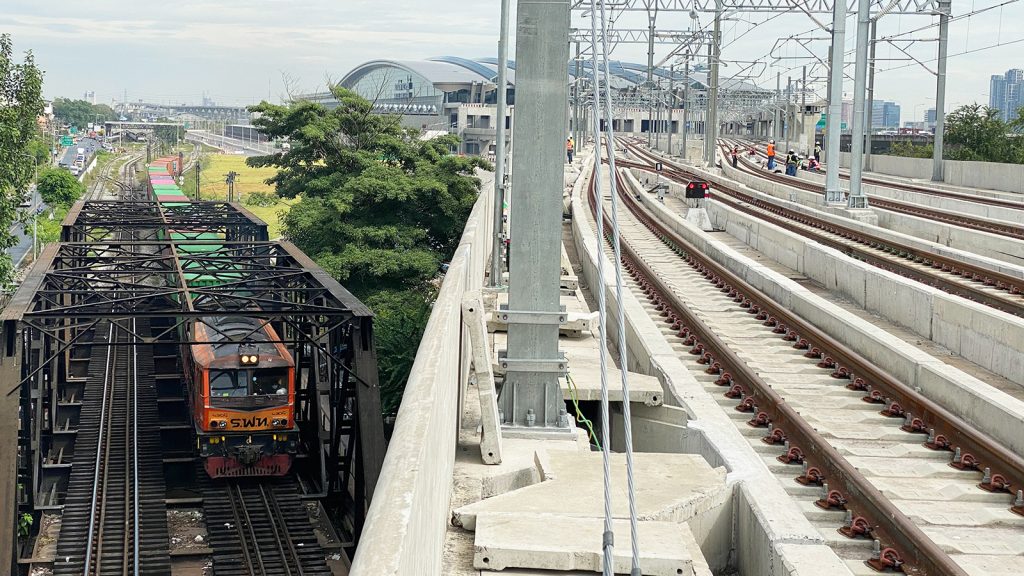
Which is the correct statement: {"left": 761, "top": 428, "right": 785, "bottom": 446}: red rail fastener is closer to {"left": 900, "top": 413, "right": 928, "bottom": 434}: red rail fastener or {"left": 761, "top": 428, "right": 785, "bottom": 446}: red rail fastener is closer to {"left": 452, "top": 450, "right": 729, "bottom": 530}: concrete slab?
{"left": 900, "top": 413, "right": 928, "bottom": 434}: red rail fastener

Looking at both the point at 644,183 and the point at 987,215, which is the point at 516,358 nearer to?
the point at 987,215

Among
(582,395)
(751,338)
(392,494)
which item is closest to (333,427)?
(751,338)

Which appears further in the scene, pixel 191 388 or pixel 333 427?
pixel 191 388

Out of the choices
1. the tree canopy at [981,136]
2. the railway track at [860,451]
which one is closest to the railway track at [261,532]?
the railway track at [860,451]

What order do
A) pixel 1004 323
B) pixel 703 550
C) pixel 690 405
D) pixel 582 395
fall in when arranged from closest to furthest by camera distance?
1. pixel 703 550
2. pixel 690 405
3. pixel 582 395
4. pixel 1004 323

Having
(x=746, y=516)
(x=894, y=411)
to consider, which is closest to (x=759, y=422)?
(x=894, y=411)

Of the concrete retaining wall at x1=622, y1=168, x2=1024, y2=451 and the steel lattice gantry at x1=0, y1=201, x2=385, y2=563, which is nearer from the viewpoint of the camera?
the concrete retaining wall at x1=622, y1=168, x2=1024, y2=451

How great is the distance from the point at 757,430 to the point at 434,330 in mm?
3646

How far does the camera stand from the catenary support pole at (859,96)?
1178 inches

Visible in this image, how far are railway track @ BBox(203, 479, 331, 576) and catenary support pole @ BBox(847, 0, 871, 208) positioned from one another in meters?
16.8

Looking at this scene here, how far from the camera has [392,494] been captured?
196 inches

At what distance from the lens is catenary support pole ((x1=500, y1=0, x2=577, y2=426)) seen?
30.2ft

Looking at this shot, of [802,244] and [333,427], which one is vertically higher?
[802,244]

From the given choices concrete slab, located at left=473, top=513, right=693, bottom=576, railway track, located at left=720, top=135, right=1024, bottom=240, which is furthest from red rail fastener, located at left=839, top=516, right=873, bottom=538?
railway track, located at left=720, top=135, right=1024, bottom=240
